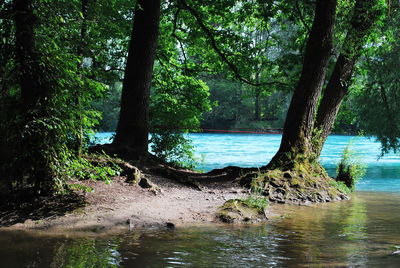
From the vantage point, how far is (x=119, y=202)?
855 cm

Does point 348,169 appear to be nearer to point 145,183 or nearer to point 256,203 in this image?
point 256,203

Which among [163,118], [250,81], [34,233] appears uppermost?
[250,81]

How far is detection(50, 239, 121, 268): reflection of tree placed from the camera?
17.8ft

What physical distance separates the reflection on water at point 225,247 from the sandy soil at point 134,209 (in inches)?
19.7

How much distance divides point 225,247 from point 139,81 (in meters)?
6.74

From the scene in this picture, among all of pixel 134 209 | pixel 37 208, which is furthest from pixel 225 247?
pixel 37 208

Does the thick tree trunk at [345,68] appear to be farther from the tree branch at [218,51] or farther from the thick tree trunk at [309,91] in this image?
the tree branch at [218,51]

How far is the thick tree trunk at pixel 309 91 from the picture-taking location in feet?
38.7

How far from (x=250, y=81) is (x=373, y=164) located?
1492 cm

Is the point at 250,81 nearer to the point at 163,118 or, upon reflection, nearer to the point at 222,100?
the point at 163,118

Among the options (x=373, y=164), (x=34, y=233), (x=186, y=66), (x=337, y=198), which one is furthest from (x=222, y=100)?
(x=34, y=233)

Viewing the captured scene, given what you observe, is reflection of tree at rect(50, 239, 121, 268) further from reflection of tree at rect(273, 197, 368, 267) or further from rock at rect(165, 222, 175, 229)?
reflection of tree at rect(273, 197, 368, 267)

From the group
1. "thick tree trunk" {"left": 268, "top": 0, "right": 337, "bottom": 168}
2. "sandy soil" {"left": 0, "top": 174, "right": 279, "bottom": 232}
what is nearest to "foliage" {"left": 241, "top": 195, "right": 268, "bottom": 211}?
"sandy soil" {"left": 0, "top": 174, "right": 279, "bottom": 232}

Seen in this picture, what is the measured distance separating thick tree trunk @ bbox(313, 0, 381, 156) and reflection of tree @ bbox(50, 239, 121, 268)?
786 cm
